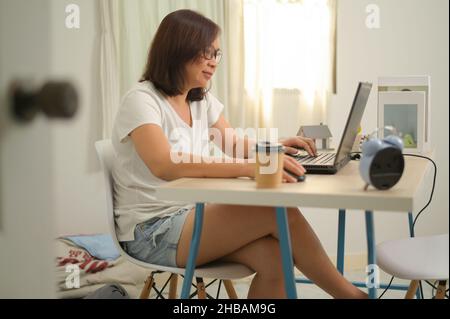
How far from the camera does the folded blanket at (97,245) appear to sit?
2535 millimetres

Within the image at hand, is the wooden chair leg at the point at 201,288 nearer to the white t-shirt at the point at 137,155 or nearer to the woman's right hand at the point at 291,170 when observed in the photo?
the white t-shirt at the point at 137,155

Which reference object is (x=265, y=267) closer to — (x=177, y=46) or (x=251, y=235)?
(x=251, y=235)

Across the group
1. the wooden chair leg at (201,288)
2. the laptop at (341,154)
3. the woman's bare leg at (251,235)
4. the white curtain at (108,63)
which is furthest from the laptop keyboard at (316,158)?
the white curtain at (108,63)

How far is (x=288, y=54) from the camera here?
9.52ft

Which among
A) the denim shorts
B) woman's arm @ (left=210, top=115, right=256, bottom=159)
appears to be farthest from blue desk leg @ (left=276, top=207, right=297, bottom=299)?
woman's arm @ (left=210, top=115, right=256, bottom=159)

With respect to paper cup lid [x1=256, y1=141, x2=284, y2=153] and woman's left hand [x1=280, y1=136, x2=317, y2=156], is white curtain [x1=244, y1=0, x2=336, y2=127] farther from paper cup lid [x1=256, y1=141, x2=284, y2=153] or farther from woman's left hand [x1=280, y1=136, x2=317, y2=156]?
paper cup lid [x1=256, y1=141, x2=284, y2=153]

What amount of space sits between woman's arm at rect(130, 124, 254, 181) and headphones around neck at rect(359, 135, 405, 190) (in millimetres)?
281

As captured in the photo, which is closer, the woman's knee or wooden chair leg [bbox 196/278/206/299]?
the woman's knee

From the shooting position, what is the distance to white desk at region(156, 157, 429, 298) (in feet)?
3.38

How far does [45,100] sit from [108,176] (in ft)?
4.38

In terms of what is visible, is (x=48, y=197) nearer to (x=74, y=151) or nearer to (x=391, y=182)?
(x=391, y=182)

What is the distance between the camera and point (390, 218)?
314cm
